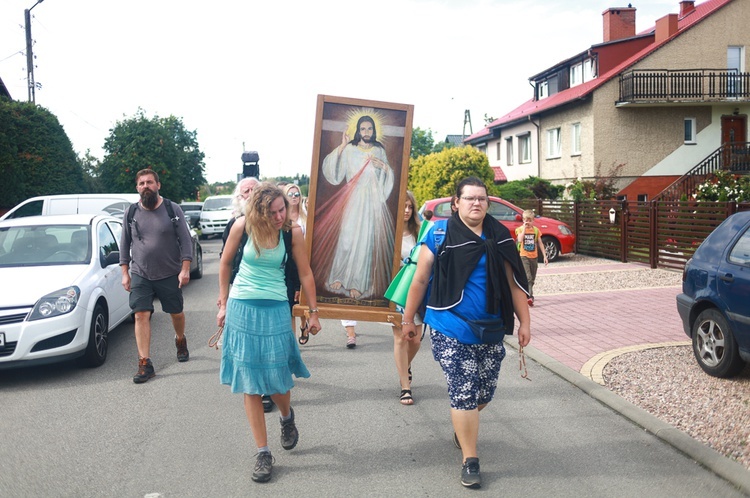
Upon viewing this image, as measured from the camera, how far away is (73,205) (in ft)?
46.7

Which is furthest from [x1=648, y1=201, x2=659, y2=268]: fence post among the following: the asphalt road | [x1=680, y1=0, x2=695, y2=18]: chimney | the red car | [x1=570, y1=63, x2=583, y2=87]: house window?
[x1=680, y1=0, x2=695, y2=18]: chimney

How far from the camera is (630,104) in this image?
1185 inches

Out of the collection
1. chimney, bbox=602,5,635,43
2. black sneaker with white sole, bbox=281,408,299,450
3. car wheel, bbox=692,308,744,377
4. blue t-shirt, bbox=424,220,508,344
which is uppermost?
chimney, bbox=602,5,635,43

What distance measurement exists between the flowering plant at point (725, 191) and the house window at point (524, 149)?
19.7 meters

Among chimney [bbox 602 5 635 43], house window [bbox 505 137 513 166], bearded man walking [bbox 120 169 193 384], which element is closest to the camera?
bearded man walking [bbox 120 169 193 384]

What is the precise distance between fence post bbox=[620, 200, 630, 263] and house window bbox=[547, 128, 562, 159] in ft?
58.4

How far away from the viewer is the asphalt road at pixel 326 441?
14.2 ft

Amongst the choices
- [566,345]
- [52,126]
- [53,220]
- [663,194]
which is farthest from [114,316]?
[663,194]

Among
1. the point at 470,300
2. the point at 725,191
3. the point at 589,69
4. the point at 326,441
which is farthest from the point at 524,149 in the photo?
the point at 470,300

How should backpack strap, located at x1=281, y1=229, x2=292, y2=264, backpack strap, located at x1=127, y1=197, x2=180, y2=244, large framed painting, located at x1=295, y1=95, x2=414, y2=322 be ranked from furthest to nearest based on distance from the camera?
backpack strap, located at x1=127, y1=197, x2=180, y2=244
large framed painting, located at x1=295, y1=95, x2=414, y2=322
backpack strap, located at x1=281, y1=229, x2=292, y2=264

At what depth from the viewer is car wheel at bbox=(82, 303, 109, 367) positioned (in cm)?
741

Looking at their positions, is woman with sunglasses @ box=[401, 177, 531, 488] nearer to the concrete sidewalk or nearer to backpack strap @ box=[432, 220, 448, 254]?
backpack strap @ box=[432, 220, 448, 254]

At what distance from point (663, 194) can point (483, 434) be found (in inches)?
955

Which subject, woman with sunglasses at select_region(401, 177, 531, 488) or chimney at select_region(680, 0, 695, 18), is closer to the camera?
woman with sunglasses at select_region(401, 177, 531, 488)
